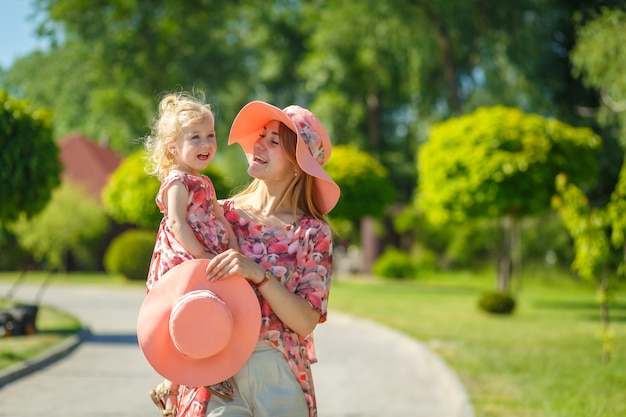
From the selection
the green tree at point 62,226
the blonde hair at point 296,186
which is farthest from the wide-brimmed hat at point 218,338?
the green tree at point 62,226

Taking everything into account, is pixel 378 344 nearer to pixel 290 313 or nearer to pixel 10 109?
pixel 10 109

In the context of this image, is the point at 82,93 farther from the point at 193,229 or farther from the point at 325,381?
the point at 193,229

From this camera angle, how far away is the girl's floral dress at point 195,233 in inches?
129

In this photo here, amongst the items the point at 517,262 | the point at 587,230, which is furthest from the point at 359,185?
the point at 587,230

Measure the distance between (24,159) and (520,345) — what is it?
8365mm

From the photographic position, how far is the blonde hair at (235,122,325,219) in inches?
139

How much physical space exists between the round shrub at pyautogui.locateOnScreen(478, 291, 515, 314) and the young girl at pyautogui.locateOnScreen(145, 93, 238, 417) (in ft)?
62.0

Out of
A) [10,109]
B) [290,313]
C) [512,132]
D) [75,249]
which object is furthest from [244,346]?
[75,249]

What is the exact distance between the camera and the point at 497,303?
853 inches

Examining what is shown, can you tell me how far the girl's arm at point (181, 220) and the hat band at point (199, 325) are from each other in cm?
21

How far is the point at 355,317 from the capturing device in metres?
20.8

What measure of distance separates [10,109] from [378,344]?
738 centimetres

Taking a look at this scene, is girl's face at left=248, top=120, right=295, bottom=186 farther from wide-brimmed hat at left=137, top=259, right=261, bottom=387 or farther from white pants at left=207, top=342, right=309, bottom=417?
white pants at left=207, top=342, right=309, bottom=417

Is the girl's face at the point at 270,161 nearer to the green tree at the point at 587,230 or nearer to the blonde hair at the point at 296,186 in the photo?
the blonde hair at the point at 296,186
